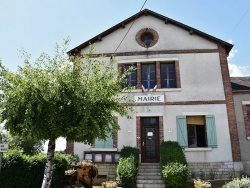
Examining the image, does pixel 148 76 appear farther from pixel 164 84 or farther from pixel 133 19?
pixel 133 19

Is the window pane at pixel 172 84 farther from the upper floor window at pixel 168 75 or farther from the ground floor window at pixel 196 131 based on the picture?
the ground floor window at pixel 196 131

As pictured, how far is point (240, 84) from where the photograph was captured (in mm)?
15773

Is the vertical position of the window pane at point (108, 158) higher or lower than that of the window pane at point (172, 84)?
lower

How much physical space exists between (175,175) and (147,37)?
828 cm

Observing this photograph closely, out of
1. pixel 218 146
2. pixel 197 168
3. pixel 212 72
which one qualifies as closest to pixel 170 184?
pixel 197 168

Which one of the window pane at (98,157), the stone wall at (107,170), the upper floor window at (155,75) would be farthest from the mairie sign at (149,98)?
the stone wall at (107,170)

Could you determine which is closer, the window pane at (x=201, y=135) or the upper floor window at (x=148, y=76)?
the window pane at (x=201, y=135)

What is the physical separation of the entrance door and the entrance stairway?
0.55m

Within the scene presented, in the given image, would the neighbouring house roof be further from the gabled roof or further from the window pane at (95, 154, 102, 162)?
the window pane at (95, 154, 102, 162)

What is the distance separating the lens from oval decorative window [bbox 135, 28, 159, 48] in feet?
50.6

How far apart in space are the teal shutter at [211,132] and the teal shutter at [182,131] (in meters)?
1.15

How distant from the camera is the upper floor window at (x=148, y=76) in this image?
14.9 meters

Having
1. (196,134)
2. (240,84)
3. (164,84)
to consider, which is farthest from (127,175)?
(240,84)

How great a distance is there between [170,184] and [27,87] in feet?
22.7
